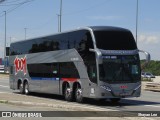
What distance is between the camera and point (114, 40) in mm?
22984

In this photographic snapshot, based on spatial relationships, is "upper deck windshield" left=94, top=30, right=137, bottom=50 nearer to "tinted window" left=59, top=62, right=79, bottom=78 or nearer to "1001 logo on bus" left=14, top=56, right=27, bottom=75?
"tinted window" left=59, top=62, right=79, bottom=78

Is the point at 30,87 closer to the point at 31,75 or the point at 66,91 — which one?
the point at 31,75

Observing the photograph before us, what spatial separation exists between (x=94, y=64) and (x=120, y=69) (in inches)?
49.4

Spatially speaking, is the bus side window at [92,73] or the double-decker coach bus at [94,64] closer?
the double-decker coach bus at [94,64]

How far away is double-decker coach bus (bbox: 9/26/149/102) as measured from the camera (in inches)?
882

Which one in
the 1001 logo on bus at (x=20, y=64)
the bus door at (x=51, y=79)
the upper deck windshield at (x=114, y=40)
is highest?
the upper deck windshield at (x=114, y=40)

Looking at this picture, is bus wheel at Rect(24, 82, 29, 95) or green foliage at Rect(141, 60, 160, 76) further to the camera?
green foliage at Rect(141, 60, 160, 76)

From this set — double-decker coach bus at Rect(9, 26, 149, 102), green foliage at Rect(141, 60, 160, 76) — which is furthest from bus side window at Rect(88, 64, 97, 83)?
green foliage at Rect(141, 60, 160, 76)

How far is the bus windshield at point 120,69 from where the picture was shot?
2231cm

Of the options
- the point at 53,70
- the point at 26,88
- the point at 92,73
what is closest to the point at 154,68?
the point at 26,88

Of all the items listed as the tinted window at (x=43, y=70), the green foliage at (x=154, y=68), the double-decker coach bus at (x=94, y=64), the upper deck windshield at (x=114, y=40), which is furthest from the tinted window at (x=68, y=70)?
the green foliage at (x=154, y=68)

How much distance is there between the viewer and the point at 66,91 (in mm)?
25703

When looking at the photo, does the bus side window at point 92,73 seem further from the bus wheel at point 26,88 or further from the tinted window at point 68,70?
the bus wheel at point 26,88

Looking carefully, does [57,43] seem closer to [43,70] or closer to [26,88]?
[43,70]
